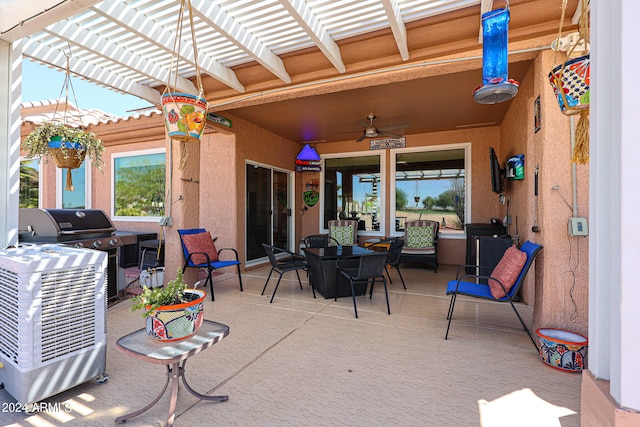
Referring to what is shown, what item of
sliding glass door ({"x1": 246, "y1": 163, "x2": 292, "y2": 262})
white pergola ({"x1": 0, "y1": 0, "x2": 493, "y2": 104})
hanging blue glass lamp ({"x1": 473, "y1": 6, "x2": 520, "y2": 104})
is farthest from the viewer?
sliding glass door ({"x1": 246, "y1": 163, "x2": 292, "y2": 262})

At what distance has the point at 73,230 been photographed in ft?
12.0

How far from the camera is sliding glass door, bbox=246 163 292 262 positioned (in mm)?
6598

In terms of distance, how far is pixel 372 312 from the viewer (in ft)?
12.5

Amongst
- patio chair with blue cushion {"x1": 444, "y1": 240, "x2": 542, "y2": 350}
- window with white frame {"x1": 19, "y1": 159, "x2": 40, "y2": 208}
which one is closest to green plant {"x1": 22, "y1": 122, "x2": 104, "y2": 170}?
patio chair with blue cushion {"x1": 444, "y1": 240, "x2": 542, "y2": 350}

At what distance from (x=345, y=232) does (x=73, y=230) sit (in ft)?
16.4

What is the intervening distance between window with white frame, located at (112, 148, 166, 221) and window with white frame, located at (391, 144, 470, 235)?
5.33 metres

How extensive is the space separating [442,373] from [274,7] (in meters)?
3.45

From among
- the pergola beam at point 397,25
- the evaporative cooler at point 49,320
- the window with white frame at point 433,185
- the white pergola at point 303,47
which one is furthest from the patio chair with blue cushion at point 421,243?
the evaporative cooler at point 49,320

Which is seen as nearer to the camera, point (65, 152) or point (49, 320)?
point (49, 320)

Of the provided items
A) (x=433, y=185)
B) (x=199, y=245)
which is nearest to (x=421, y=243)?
(x=433, y=185)

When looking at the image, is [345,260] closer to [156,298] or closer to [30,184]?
[156,298]

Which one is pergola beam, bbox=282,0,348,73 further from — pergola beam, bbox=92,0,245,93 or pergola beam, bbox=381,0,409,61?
pergola beam, bbox=92,0,245,93

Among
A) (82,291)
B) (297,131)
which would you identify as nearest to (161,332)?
A: (82,291)

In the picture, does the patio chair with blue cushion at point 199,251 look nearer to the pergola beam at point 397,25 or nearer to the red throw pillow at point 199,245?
the red throw pillow at point 199,245
